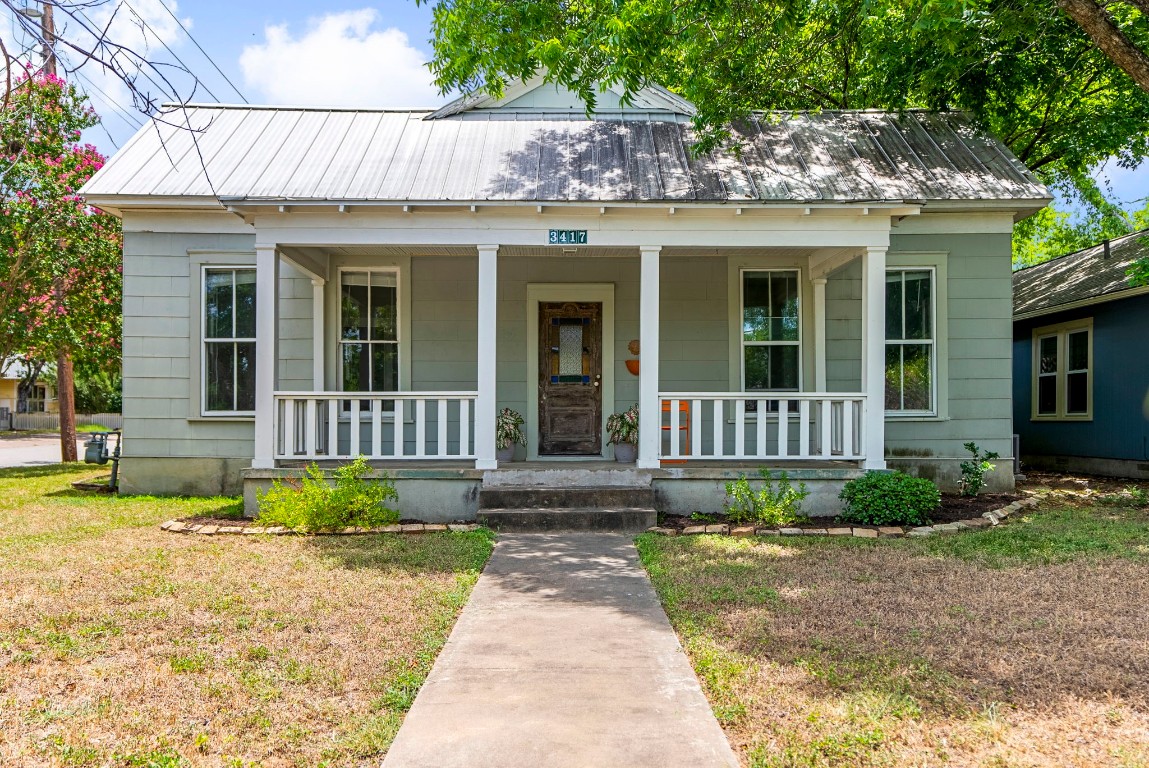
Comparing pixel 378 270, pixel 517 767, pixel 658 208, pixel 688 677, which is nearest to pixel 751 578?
pixel 688 677

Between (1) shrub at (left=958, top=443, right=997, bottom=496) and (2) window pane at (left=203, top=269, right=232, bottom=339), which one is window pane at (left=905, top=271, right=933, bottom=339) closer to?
(1) shrub at (left=958, top=443, right=997, bottom=496)

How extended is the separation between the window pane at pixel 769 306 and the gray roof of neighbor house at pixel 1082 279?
5574 millimetres

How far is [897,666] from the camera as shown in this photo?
12.7 feet

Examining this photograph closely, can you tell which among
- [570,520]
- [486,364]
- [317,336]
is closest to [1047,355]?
[570,520]

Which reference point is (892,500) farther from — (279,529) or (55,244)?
(55,244)

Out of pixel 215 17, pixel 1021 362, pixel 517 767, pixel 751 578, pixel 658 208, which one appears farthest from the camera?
pixel 1021 362

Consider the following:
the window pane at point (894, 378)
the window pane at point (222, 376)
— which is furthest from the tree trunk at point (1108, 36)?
the window pane at point (222, 376)

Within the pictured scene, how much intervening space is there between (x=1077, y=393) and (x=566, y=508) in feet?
34.2

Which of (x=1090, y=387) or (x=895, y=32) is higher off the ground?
(x=895, y=32)

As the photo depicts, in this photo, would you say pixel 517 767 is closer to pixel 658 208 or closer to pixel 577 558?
pixel 577 558

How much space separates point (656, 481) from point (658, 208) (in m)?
2.87

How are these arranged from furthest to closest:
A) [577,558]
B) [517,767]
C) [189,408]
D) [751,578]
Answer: [189,408] < [577,558] < [751,578] < [517,767]

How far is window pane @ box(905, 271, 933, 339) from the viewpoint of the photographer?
9703mm

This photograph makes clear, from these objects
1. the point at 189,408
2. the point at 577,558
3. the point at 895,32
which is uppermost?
the point at 895,32
